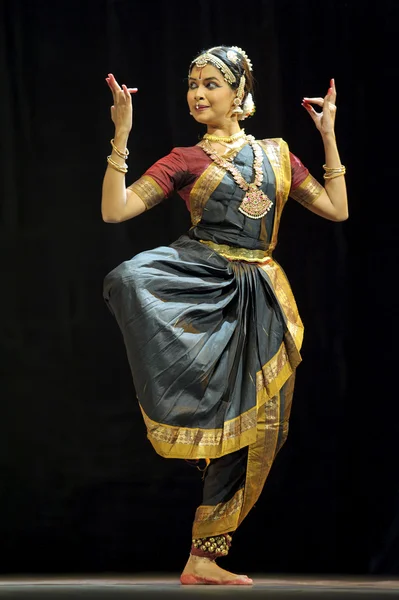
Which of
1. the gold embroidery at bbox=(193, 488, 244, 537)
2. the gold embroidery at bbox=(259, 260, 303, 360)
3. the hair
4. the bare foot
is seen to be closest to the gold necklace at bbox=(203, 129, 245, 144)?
the hair

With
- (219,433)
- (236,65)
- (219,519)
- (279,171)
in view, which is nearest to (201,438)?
(219,433)

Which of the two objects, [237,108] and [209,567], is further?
[237,108]

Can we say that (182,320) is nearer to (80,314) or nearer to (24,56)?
(80,314)

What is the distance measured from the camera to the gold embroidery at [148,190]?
3203 mm

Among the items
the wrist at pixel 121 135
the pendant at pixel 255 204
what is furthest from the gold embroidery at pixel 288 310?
the wrist at pixel 121 135

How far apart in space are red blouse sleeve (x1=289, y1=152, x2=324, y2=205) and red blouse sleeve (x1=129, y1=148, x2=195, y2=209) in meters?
0.30

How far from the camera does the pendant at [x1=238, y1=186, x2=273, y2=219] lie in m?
3.22

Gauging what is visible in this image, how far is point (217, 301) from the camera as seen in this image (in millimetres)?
3213

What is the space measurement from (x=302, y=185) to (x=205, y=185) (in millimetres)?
297

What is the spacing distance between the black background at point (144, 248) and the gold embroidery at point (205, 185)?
69cm

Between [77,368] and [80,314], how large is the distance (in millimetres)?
175

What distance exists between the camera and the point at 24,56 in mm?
3867

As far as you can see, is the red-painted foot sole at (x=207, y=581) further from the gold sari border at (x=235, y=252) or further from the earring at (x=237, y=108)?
the earring at (x=237, y=108)

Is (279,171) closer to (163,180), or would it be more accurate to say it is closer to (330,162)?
(330,162)
